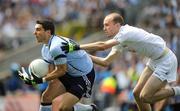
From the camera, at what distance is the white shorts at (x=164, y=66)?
50.0 feet

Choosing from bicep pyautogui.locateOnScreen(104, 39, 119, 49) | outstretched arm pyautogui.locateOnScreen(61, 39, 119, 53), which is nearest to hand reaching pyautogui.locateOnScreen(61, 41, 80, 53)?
outstretched arm pyautogui.locateOnScreen(61, 39, 119, 53)

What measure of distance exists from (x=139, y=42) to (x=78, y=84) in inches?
50.3

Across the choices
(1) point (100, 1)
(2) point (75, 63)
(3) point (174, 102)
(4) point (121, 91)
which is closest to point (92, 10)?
(1) point (100, 1)

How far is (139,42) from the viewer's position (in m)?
15.0

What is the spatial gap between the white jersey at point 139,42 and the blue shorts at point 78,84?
748 mm

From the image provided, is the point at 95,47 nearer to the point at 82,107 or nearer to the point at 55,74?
the point at 55,74

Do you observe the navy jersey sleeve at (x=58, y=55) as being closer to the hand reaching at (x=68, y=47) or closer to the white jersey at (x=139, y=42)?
the hand reaching at (x=68, y=47)

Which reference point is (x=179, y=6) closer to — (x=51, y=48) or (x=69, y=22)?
(x=69, y=22)

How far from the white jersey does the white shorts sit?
140mm

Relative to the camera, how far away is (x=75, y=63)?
1502 cm

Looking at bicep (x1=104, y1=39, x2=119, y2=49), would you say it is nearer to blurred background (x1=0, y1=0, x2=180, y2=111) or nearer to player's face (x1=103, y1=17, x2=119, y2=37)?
player's face (x1=103, y1=17, x2=119, y2=37)

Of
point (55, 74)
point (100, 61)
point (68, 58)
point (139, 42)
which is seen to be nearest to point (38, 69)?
point (55, 74)

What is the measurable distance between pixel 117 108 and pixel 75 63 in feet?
17.3

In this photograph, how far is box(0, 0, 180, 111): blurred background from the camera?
795 inches
